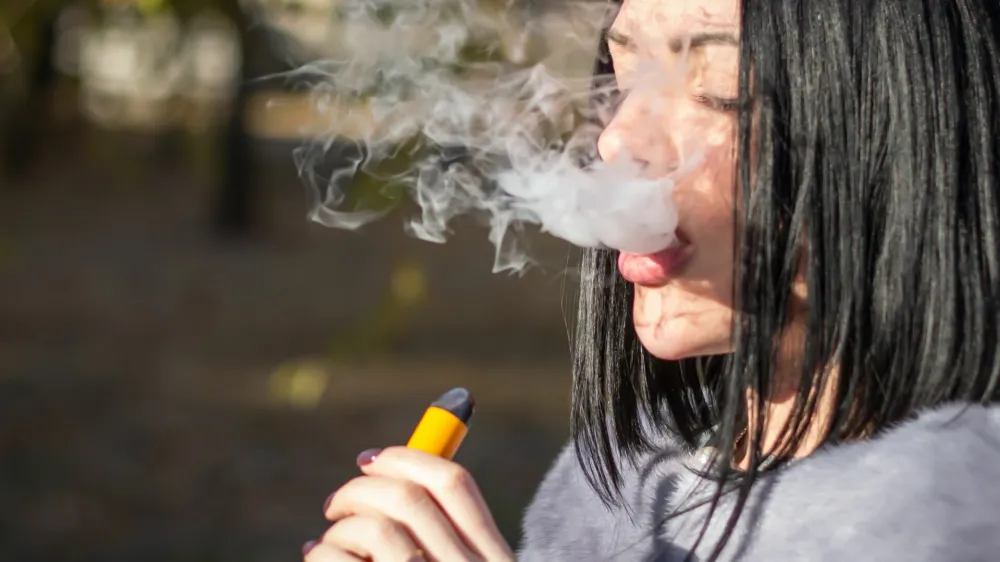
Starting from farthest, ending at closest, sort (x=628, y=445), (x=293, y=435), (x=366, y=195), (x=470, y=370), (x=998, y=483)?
(x=470, y=370) → (x=293, y=435) → (x=366, y=195) → (x=628, y=445) → (x=998, y=483)

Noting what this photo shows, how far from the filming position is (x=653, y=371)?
5.09 ft

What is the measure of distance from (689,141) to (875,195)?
18cm

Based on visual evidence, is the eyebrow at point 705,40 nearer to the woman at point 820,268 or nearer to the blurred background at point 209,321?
the woman at point 820,268

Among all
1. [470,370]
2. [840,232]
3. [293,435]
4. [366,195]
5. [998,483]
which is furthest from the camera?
[470,370]

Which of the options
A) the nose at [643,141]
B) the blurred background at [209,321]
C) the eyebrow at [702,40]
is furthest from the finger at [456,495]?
the blurred background at [209,321]

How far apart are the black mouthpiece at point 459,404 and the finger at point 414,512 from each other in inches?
3.2

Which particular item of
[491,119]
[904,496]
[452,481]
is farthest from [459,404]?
[491,119]

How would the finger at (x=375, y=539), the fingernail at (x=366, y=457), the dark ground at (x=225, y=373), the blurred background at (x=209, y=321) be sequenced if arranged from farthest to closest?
the dark ground at (x=225, y=373), the blurred background at (x=209, y=321), the fingernail at (x=366, y=457), the finger at (x=375, y=539)

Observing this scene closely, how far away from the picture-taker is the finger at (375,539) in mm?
1125

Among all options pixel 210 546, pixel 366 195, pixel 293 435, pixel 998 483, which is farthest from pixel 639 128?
pixel 293 435

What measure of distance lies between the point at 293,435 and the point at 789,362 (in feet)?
17.8

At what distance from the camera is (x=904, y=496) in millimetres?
1036

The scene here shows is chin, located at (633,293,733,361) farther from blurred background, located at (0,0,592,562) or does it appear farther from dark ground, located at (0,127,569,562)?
dark ground, located at (0,127,569,562)

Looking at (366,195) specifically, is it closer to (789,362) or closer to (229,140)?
(789,362)
